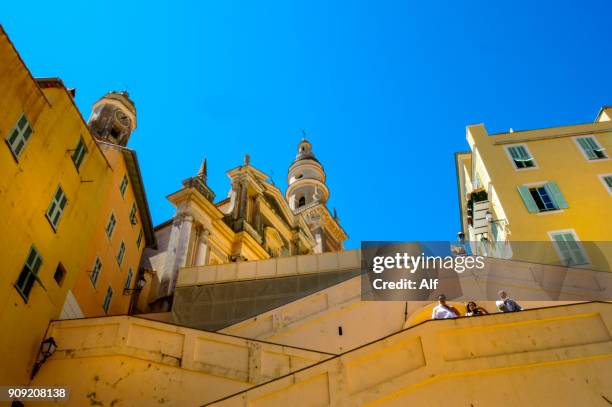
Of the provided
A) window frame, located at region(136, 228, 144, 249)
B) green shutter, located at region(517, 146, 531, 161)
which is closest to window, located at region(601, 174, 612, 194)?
green shutter, located at region(517, 146, 531, 161)

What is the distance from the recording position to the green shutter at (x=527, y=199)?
963 inches

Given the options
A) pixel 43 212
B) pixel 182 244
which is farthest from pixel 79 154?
pixel 182 244

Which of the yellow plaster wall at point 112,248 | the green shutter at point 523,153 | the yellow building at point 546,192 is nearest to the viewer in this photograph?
the yellow plaster wall at point 112,248

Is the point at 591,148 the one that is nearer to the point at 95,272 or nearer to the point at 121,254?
the point at 121,254

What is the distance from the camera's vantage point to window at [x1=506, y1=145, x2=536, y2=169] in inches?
1057

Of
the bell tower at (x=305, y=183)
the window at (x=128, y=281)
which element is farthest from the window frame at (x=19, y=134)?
the bell tower at (x=305, y=183)

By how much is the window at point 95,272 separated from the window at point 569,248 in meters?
18.8

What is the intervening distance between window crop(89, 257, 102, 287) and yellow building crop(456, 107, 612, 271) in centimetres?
1720

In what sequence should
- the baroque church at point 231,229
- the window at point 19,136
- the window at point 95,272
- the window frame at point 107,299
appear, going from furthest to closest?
the baroque church at point 231,229 → the window frame at point 107,299 → the window at point 95,272 → the window at point 19,136

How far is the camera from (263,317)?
1788 centimetres

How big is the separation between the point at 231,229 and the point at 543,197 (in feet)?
58.3

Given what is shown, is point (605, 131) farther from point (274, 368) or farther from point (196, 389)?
point (196, 389)

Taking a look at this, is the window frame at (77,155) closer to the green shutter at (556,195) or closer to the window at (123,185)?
the window at (123,185)

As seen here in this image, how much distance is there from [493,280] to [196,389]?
10.9 m
